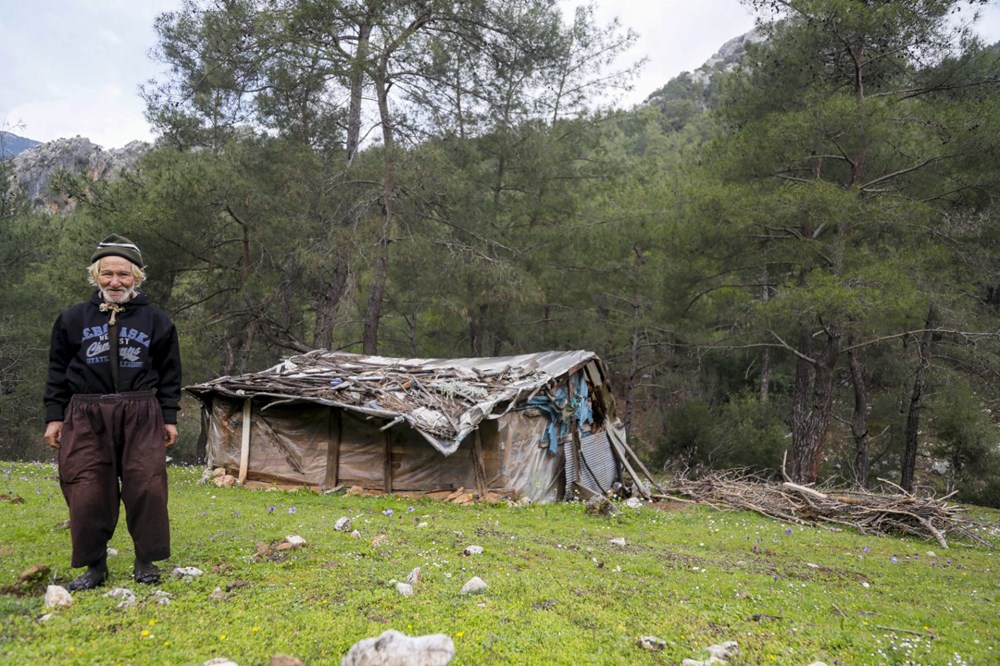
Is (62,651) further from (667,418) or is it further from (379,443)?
(667,418)

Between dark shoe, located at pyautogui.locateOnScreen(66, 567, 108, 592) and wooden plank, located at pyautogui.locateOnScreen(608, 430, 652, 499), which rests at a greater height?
dark shoe, located at pyautogui.locateOnScreen(66, 567, 108, 592)

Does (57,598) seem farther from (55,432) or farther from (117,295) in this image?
(117,295)

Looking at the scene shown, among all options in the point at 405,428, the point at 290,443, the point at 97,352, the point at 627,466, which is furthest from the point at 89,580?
the point at 627,466

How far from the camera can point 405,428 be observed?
9805 millimetres

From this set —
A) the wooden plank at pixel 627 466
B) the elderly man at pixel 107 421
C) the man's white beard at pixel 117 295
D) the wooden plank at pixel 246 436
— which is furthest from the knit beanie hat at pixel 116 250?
the wooden plank at pixel 627 466

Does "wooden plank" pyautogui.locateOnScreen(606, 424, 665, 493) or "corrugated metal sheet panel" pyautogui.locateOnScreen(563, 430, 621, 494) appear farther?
"wooden plank" pyautogui.locateOnScreen(606, 424, 665, 493)

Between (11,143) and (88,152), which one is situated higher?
(88,152)

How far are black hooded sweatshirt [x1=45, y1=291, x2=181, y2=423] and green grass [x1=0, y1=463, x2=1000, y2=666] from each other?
1245 mm

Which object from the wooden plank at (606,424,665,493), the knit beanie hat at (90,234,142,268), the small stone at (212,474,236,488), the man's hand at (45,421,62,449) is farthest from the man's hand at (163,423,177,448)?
the wooden plank at (606,424,665,493)

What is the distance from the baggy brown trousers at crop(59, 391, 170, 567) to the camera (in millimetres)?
3902

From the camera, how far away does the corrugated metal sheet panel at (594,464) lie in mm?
11273

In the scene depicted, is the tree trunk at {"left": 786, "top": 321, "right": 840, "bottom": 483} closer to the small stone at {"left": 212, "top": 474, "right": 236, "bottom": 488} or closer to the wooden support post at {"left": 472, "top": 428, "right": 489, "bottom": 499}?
the wooden support post at {"left": 472, "top": 428, "right": 489, "bottom": 499}

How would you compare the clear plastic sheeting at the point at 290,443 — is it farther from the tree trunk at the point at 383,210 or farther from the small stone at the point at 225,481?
the tree trunk at the point at 383,210

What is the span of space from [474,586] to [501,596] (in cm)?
19
